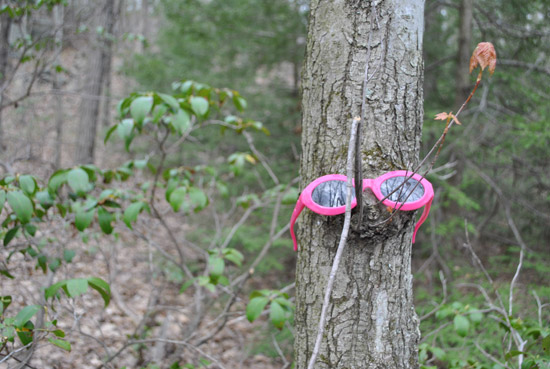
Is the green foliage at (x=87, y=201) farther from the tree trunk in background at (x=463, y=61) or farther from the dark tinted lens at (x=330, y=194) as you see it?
the tree trunk in background at (x=463, y=61)

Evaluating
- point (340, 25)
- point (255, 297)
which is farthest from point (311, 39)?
point (255, 297)

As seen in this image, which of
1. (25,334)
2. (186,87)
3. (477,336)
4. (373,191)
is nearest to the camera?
(373,191)

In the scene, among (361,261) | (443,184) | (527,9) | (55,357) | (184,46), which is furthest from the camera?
(184,46)

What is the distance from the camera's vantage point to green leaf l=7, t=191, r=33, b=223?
1691 mm

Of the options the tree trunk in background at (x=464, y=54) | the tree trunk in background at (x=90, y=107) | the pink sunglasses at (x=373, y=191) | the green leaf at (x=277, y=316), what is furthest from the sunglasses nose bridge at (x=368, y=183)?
the tree trunk in background at (x=90, y=107)

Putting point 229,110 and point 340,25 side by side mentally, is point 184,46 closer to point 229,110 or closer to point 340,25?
point 229,110

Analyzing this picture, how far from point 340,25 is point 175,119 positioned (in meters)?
1.12

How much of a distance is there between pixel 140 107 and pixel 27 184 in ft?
2.12

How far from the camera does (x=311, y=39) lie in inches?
52.7

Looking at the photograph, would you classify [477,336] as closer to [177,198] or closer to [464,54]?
[177,198]

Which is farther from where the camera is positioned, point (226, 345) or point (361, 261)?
point (226, 345)

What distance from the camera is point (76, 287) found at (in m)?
1.53

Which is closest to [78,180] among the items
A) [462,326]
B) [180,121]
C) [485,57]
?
[180,121]

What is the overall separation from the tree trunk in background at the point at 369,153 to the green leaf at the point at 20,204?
4.26ft
